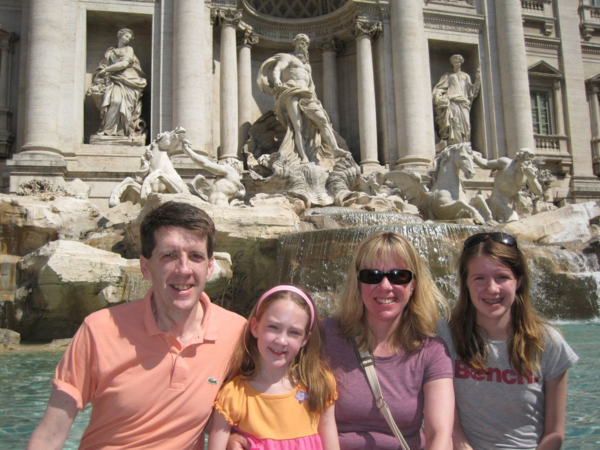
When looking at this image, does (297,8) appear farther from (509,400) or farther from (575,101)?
(509,400)

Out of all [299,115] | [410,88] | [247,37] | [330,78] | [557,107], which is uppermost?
[247,37]

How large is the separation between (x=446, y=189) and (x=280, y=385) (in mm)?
10325

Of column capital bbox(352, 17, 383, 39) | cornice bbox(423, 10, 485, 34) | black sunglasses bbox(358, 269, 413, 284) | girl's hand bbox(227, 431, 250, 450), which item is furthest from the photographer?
cornice bbox(423, 10, 485, 34)

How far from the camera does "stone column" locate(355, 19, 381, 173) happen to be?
15.3 meters

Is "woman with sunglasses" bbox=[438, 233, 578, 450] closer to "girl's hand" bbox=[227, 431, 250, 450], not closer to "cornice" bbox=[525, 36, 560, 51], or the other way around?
"girl's hand" bbox=[227, 431, 250, 450]

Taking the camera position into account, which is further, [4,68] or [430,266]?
[4,68]

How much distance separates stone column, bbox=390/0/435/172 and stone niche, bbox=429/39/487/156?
1414mm

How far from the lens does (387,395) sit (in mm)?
2039

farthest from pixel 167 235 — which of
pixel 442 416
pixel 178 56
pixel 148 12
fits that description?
pixel 148 12

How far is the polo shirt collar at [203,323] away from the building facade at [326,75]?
11434 millimetres

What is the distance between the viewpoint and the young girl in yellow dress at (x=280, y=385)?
6.27 feet

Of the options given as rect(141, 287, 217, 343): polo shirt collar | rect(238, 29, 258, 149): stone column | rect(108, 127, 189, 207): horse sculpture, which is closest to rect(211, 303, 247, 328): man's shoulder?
rect(141, 287, 217, 343): polo shirt collar

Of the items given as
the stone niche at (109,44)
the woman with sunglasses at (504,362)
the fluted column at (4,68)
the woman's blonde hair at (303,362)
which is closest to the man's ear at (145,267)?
the woman's blonde hair at (303,362)

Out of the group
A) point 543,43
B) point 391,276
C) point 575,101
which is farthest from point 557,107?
point 391,276
